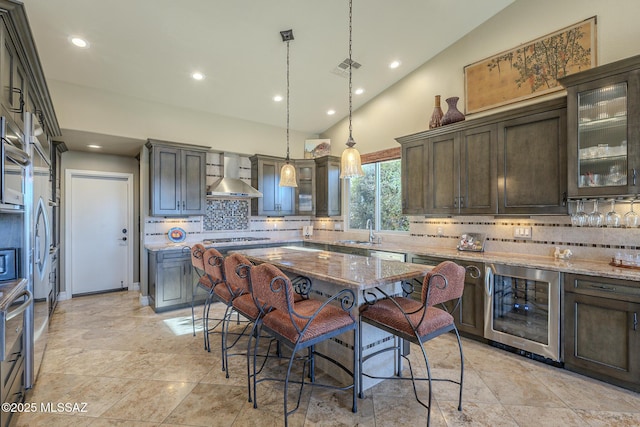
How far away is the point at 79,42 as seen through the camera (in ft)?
Answer: 10.2

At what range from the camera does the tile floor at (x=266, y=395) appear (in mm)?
1971

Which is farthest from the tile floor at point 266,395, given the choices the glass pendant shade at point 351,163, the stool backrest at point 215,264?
the glass pendant shade at point 351,163

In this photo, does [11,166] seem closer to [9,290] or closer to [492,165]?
[9,290]

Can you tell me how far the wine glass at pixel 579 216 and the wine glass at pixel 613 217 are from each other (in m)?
0.16

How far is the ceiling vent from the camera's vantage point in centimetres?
400

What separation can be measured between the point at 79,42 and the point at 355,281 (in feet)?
12.4

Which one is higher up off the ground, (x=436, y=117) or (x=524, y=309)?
(x=436, y=117)

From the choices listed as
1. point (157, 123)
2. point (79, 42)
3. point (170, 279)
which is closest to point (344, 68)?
point (157, 123)

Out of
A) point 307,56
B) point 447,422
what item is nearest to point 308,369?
point 447,422

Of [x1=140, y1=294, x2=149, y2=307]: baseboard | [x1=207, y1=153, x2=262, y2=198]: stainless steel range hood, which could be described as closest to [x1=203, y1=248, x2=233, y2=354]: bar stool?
[x1=207, y1=153, x2=262, y2=198]: stainless steel range hood

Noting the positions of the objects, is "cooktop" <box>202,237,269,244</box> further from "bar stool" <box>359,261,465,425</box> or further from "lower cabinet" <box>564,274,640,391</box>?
"lower cabinet" <box>564,274,640,391</box>

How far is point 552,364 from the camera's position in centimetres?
264

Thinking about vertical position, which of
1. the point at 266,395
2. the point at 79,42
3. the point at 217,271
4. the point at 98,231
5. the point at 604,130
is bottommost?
the point at 266,395

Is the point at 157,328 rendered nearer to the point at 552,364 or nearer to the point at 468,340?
the point at 468,340
